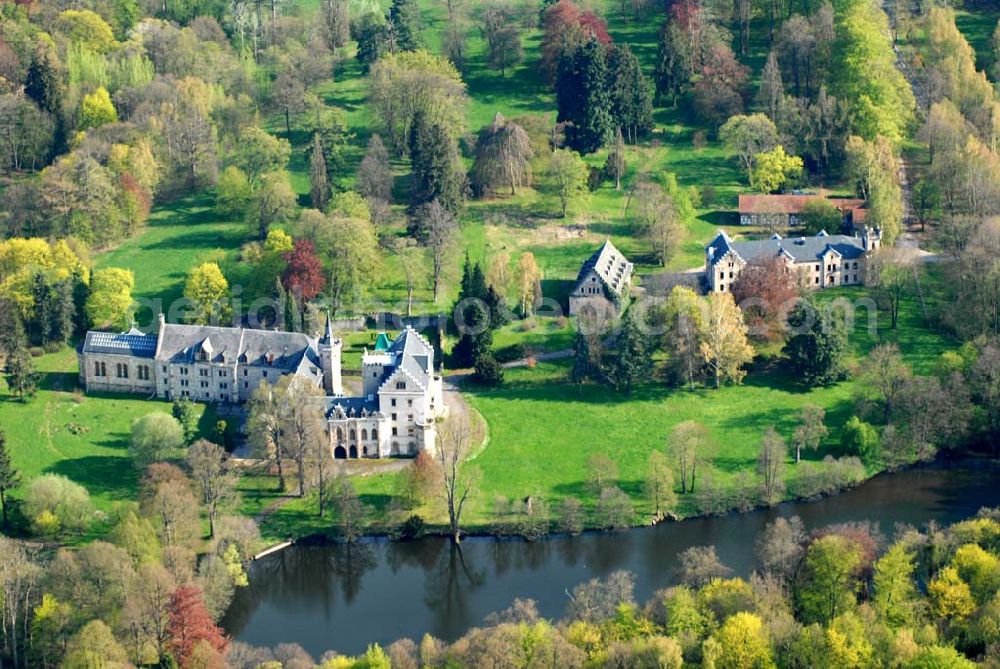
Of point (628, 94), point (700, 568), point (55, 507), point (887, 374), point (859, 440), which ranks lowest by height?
point (700, 568)

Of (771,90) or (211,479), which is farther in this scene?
(771,90)

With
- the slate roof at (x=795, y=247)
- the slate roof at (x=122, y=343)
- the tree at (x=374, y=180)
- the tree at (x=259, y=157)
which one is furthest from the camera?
the tree at (x=259, y=157)

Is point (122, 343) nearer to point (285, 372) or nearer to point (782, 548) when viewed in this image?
point (285, 372)

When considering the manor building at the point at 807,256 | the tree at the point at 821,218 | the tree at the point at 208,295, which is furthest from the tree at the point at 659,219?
the tree at the point at 208,295

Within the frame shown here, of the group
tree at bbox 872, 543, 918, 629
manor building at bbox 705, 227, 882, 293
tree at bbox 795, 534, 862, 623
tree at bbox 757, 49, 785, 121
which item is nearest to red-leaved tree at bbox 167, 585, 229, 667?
tree at bbox 795, 534, 862, 623

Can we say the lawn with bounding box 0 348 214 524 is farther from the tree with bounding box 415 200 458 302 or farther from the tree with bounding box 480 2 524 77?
the tree with bounding box 480 2 524 77

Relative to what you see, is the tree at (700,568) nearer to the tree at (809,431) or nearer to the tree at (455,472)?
the tree at (455,472)

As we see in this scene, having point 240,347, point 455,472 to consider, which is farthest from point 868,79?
point 455,472
